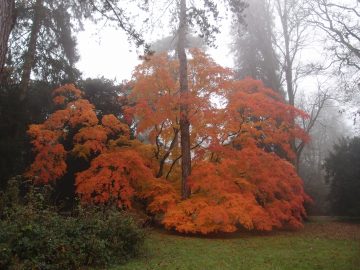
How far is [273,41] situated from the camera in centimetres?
2484

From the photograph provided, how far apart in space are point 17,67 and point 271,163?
12.9 m

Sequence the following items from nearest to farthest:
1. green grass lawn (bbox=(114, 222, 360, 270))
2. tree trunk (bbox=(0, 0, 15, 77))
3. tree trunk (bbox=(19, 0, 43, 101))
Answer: tree trunk (bbox=(0, 0, 15, 77)), green grass lawn (bbox=(114, 222, 360, 270)), tree trunk (bbox=(19, 0, 43, 101))

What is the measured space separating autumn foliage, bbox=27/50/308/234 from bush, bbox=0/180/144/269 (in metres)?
3.71

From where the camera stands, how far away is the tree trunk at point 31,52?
16625 mm

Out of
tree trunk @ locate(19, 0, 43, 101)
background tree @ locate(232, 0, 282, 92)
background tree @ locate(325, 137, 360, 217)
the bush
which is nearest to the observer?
the bush

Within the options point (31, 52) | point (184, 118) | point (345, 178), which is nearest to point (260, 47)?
point (345, 178)

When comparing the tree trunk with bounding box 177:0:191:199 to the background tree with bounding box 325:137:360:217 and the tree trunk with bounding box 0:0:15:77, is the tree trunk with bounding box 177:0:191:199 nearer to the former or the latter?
the tree trunk with bounding box 0:0:15:77

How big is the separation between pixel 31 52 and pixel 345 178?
18.2 metres

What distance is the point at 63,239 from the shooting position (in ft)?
26.2

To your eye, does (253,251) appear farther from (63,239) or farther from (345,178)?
(345,178)

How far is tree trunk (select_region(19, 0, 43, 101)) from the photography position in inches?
655

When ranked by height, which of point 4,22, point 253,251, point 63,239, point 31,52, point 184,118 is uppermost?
point 31,52

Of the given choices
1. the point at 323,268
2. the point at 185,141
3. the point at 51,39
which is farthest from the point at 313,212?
the point at 51,39

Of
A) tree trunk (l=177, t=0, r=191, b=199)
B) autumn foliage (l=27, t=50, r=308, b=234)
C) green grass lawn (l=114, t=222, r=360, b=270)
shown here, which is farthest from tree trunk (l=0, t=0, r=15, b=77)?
tree trunk (l=177, t=0, r=191, b=199)
